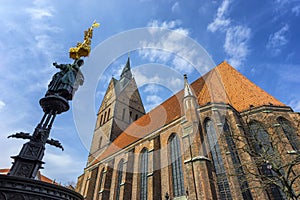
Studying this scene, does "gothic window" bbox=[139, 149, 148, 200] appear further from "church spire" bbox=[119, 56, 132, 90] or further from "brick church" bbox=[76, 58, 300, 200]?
"church spire" bbox=[119, 56, 132, 90]

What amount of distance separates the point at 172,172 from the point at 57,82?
11.1m

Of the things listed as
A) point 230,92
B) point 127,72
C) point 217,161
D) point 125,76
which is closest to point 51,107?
point 217,161

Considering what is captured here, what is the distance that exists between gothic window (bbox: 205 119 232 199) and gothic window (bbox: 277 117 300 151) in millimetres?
4316

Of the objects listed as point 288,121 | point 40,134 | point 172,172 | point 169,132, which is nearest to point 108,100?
point 169,132

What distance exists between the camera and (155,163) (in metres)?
14.7

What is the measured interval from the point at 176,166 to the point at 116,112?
1690cm

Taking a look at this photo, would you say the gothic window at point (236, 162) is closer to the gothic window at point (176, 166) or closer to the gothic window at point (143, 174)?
the gothic window at point (176, 166)

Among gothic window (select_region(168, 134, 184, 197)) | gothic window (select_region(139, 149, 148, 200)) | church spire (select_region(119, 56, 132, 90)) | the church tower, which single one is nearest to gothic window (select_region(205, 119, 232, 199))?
gothic window (select_region(168, 134, 184, 197))

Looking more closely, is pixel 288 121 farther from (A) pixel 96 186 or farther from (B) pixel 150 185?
(A) pixel 96 186

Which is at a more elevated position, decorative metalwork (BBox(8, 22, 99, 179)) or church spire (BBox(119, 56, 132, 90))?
church spire (BBox(119, 56, 132, 90))

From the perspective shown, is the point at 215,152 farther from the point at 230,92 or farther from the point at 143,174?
the point at 143,174

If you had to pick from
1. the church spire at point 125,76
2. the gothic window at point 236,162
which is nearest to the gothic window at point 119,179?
the gothic window at point 236,162

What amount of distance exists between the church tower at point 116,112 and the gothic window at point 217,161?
1695 cm

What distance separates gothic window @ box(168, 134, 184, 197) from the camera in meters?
12.6
